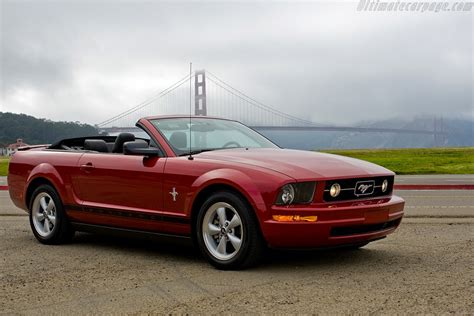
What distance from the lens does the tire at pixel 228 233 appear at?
17.1ft

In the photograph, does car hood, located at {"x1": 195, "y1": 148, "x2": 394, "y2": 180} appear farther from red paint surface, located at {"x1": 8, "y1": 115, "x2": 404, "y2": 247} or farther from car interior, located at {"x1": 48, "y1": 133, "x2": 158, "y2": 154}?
car interior, located at {"x1": 48, "y1": 133, "x2": 158, "y2": 154}

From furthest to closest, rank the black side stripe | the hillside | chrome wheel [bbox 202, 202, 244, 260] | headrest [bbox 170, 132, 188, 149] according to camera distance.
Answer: the hillside < headrest [bbox 170, 132, 188, 149] < the black side stripe < chrome wheel [bbox 202, 202, 244, 260]

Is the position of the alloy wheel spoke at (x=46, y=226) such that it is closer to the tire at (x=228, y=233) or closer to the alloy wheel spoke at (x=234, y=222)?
the tire at (x=228, y=233)

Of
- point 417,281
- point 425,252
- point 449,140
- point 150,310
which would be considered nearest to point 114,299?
point 150,310

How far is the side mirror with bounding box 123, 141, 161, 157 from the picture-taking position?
5.94 m

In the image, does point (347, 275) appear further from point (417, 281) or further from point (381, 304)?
point (381, 304)

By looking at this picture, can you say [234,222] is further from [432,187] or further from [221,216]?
[432,187]

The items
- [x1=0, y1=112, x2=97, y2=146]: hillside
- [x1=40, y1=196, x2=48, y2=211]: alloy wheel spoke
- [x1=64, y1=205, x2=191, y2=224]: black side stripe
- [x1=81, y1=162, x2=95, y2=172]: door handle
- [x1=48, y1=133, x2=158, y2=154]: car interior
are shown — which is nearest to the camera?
[x1=64, y1=205, x2=191, y2=224]: black side stripe

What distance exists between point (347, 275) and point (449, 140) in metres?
129

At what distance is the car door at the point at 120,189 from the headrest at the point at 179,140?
230mm

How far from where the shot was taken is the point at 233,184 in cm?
530

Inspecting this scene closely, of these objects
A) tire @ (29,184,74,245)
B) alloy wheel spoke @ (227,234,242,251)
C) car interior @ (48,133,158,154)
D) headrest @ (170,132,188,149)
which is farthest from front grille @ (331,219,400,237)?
tire @ (29,184,74,245)

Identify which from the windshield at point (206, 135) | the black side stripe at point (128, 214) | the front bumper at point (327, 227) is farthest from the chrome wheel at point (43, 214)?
the front bumper at point (327, 227)

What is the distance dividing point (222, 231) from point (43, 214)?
2.73 m
